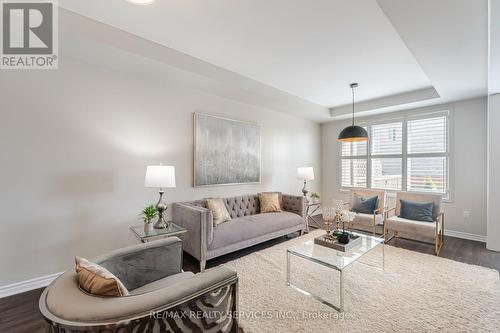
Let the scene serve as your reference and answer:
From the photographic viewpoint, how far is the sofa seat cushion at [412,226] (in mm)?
3568

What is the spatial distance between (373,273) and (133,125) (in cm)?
379

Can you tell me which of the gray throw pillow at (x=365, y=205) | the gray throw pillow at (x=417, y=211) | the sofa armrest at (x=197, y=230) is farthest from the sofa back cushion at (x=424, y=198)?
the sofa armrest at (x=197, y=230)

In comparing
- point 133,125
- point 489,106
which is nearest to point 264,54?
point 133,125

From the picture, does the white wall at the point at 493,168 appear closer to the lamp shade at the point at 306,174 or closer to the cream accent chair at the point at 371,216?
the cream accent chair at the point at 371,216

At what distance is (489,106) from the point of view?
3711 millimetres

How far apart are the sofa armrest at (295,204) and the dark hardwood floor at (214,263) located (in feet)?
1.93

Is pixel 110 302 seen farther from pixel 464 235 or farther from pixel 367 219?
pixel 464 235

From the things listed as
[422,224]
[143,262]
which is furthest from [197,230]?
[422,224]

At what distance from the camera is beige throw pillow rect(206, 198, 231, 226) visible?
3.51m

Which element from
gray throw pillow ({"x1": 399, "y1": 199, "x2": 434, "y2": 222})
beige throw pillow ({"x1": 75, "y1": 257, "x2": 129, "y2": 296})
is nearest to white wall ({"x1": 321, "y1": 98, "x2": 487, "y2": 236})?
gray throw pillow ({"x1": 399, "y1": 199, "x2": 434, "y2": 222})

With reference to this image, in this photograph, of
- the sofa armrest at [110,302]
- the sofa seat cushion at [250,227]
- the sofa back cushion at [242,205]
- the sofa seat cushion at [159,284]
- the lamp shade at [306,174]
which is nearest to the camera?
the sofa armrest at [110,302]

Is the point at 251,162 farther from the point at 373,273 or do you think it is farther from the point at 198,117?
the point at 373,273

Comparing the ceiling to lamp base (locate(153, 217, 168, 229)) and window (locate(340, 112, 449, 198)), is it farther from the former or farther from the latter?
lamp base (locate(153, 217, 168, 229))

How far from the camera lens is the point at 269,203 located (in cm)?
445
